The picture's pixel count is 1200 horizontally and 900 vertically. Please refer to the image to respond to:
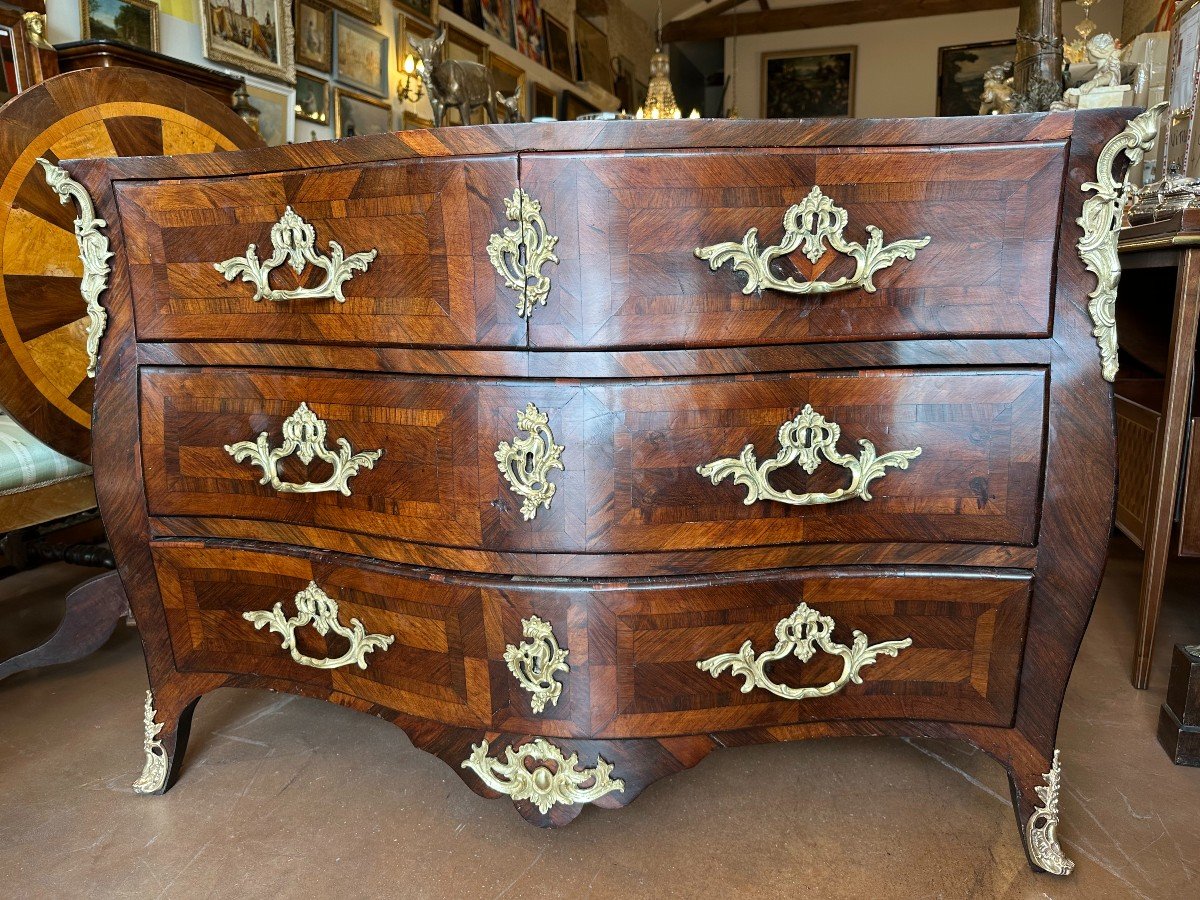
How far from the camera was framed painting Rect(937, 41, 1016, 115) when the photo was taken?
30.5ft

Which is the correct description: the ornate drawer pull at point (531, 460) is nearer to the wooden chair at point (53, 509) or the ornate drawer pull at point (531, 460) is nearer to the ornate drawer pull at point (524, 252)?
the ornate drawer pull at point (524, 252)

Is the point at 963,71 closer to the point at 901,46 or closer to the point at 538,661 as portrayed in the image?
the point at 901,46

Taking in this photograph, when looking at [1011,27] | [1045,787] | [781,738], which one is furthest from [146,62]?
[1011,27]

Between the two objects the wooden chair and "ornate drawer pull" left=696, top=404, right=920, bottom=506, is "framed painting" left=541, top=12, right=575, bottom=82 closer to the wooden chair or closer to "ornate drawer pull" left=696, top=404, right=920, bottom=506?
the wooden chair

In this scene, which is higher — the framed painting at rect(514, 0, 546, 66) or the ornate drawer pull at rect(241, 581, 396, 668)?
the framed painting at rect(514, 0, 546, 66)

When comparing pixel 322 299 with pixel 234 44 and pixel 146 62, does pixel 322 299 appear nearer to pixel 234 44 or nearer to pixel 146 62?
pixel 146 62

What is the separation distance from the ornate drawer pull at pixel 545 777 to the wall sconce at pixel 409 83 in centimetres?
443

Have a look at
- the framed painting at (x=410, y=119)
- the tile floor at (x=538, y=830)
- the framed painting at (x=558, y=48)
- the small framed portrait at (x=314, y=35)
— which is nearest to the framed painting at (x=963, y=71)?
the framed painting at (x=558, y=48)

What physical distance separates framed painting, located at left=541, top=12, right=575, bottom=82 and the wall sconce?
238 centimetres

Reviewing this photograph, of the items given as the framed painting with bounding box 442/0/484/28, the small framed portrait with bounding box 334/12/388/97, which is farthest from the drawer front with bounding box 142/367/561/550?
the framed painting with bounding box 442/0/484/28

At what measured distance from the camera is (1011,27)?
913cm


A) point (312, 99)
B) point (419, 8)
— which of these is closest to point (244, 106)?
point (312, 99)

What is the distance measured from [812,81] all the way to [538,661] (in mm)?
10440

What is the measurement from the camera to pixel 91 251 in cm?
133
